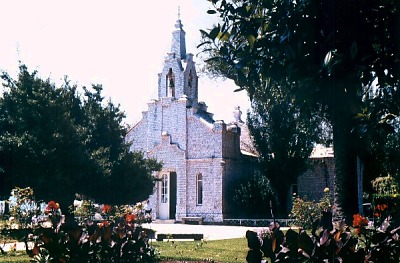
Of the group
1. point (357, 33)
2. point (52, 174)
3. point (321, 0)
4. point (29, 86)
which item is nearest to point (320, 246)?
point (357, 33)

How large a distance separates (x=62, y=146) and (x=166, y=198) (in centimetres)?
1174

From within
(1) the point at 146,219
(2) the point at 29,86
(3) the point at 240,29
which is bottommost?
(1) the point at 146,219

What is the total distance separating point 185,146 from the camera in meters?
29.8

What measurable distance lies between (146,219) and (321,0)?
Result: 12153mm

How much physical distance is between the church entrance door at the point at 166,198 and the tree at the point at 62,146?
657cm

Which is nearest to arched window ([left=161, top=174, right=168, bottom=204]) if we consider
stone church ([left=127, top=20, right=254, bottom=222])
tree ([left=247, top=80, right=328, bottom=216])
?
stone church ([left=127, top=20, right=254, bottom=222])

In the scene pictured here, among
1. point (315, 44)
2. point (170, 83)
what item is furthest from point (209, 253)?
point (170, 83)

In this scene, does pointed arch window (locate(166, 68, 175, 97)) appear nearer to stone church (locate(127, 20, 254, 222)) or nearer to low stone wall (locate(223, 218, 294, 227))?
stone church (locate(127, 20, 254, 222))

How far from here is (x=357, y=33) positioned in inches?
209

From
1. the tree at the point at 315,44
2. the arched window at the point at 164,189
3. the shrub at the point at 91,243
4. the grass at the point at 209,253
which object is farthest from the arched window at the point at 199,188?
the tree at the point at 315,44

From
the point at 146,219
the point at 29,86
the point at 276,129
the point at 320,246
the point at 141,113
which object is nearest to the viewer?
the point at 320,246

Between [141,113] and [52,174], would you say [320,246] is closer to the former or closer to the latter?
[52,174]

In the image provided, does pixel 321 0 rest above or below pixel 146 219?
above

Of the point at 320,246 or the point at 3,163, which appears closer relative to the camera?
the point at 320,246
